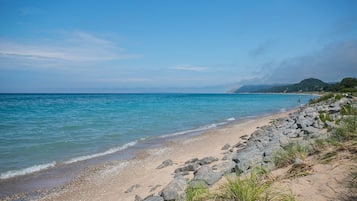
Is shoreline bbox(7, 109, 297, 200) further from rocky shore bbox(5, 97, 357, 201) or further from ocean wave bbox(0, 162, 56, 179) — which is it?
ocean wave bbox(0, 162, 56, 179)

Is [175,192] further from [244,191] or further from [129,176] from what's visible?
[129,176]

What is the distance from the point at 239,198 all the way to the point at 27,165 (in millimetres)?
8564

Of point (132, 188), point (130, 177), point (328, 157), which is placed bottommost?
point (130, 177)

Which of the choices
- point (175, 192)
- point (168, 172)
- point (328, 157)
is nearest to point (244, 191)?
point (175, 192)

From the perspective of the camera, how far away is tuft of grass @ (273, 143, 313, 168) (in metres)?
5.06

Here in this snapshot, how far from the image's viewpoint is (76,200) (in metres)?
6.71

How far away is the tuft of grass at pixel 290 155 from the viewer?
506 cm

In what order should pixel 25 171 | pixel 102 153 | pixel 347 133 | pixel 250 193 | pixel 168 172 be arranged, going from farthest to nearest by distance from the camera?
pixel 102 153 < pixel 25 171 < pixel 168 172 < pixel 347 133 < pixel 250 193

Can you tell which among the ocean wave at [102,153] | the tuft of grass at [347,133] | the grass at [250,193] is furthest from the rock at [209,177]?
the ocean wave at [102,153]

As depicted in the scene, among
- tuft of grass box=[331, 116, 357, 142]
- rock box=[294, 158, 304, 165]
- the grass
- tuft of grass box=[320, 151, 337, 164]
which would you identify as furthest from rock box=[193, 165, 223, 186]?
tuft of grass box=[331, 116, 357, 142]

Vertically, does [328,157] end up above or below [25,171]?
above

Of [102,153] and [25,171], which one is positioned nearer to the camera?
[25,171]

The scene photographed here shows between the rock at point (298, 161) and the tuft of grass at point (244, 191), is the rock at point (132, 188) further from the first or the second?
the rock at point (298, 161)

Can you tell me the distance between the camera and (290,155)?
513 cm
